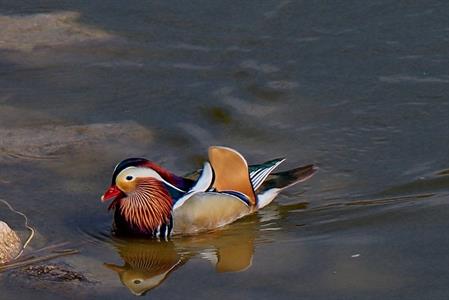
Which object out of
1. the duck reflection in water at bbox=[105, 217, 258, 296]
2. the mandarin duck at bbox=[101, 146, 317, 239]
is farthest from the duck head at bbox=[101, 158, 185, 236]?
the duck reflection in water at bbox=[105, 217, 258, 296]

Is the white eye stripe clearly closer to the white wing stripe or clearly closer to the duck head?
the duck head

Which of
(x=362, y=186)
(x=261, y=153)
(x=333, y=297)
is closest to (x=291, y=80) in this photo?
(x=261, y=153)

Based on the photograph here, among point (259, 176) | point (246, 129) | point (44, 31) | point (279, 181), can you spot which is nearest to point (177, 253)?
point (259, 176)

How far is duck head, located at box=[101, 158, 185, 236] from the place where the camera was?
8.96 meters

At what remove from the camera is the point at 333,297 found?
7.66 metres

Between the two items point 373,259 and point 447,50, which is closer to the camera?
point 373,259

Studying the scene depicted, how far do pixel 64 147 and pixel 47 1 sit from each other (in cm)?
387

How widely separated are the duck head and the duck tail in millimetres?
780

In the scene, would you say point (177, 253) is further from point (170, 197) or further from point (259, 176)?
point (259, 176)

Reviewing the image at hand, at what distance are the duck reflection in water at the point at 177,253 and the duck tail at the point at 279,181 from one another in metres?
0.27

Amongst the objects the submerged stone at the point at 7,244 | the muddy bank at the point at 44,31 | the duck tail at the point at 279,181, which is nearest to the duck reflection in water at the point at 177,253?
the duck tail at the point at 279,181

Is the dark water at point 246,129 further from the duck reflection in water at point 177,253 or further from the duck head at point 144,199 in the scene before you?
the duck head at point 144,199

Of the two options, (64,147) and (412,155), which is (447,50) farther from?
(64,147)

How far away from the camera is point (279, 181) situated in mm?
9680
